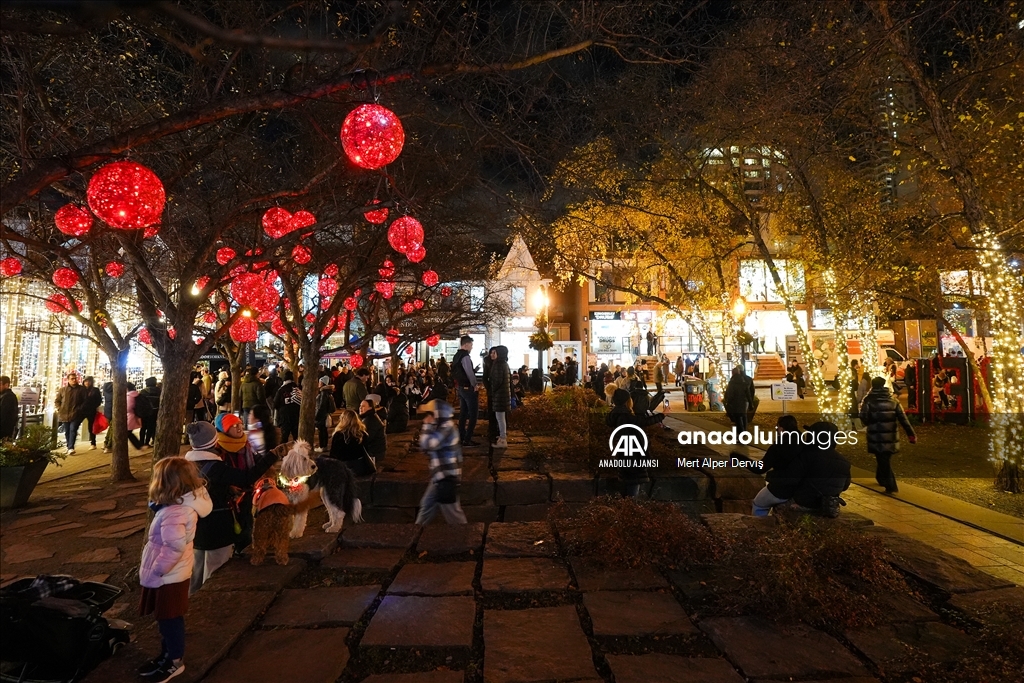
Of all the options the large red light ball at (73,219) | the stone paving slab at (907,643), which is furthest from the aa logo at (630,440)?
the large red light ball at (73,219)

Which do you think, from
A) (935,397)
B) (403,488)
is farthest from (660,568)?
(935,397)

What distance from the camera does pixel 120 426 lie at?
859 cm

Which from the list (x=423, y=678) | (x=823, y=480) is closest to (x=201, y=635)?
(x=423, y=678)

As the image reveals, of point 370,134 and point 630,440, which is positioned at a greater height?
point 370,134

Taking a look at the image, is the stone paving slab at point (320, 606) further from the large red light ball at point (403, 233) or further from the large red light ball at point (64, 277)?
the large red light ball at point (64, 277)

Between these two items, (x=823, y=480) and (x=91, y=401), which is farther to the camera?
(x=91, y=401)

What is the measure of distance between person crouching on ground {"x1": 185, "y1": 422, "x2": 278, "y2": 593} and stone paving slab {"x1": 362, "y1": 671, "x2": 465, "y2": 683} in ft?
7.10

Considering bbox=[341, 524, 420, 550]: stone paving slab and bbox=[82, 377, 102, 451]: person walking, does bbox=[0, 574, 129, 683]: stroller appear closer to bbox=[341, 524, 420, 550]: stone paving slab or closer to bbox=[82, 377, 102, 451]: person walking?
bbox=[341, 524, 420, 550]: stone paving slab

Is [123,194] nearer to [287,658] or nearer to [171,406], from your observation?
[171,406]

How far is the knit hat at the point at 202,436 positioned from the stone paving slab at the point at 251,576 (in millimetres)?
1039

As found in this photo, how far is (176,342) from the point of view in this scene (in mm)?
5297

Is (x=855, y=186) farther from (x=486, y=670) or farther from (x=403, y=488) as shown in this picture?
(x=486, y=670)

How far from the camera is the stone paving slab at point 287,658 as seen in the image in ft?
9.55

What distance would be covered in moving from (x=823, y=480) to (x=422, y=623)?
420 centimetres
